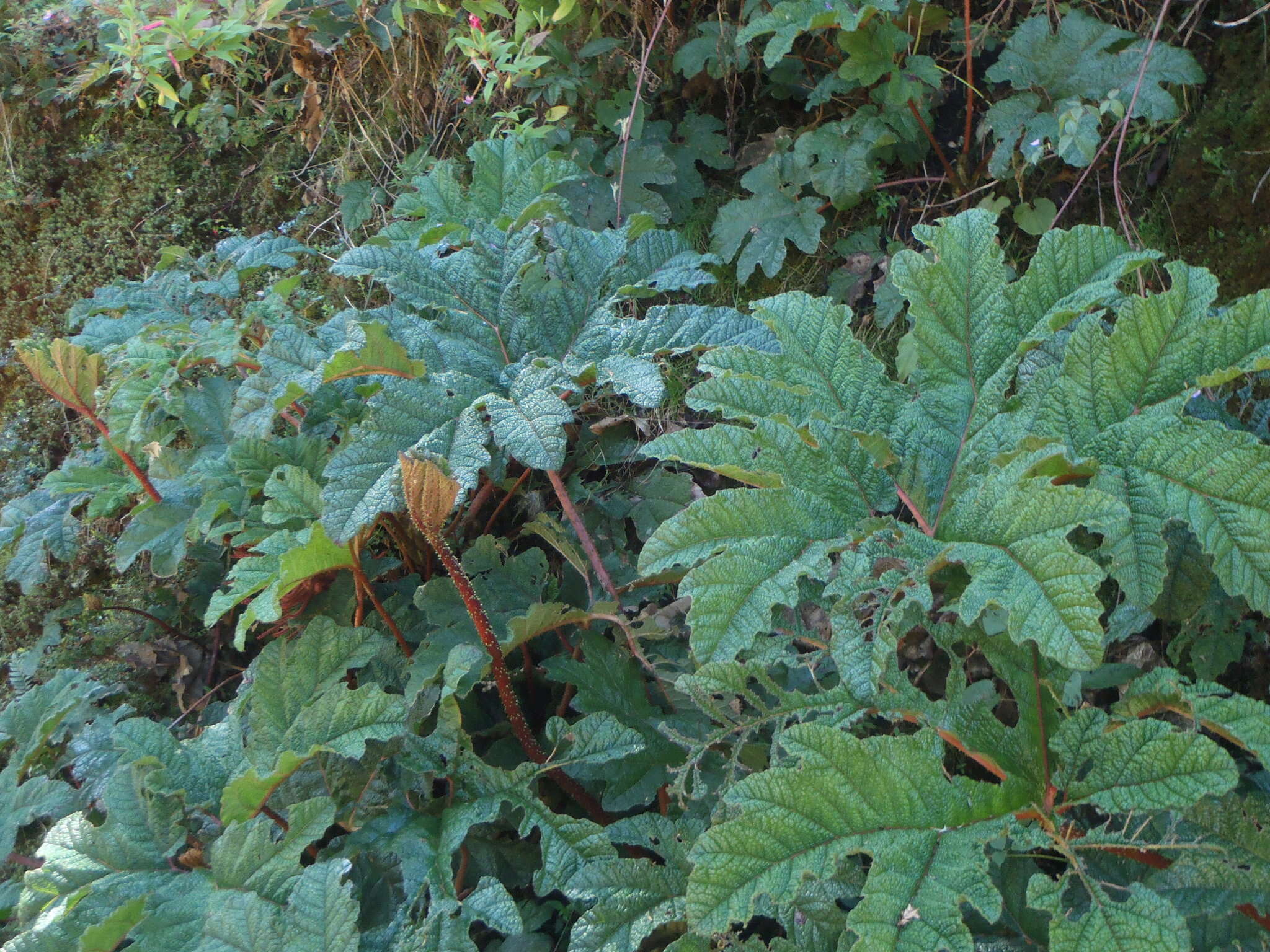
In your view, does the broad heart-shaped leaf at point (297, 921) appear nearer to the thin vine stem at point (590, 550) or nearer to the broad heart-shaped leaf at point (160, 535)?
the thin vine stem at point (590, 550)

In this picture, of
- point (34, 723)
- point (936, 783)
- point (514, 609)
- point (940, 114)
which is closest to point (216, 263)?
point (34, 723)

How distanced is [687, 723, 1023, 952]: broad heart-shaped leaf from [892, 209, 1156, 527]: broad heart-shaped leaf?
1.39ft

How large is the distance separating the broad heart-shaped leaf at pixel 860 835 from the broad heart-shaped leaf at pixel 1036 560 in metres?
0.21

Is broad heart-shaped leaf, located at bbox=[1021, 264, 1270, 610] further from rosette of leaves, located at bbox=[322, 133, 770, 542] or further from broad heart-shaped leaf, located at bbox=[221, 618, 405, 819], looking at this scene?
broad heart-shaped leaf, located at bbox=[221, 618, 405, 819]

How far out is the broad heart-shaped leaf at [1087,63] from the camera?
208 cm

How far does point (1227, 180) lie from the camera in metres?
2.04

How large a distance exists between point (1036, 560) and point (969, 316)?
19.4 inches

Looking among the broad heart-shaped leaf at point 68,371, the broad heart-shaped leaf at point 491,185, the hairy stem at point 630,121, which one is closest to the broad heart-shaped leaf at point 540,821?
the broad heart-shaped leaf at point 491,185

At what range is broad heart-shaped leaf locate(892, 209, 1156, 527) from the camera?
4.79ft

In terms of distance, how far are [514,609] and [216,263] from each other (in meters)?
1.48

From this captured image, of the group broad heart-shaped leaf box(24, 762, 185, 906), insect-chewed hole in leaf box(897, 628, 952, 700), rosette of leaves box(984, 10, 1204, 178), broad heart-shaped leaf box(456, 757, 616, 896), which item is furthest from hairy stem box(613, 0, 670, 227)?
broad heart-shaped leaf box(24, 762, 185, 906)

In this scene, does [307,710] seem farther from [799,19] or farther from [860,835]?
[799,19]

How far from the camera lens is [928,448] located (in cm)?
149

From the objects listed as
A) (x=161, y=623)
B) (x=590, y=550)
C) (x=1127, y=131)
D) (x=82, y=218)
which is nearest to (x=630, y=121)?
(x=1127, y=131)
